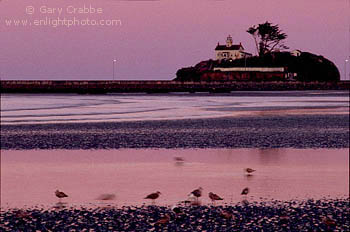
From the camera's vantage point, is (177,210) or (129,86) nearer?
(177,210)

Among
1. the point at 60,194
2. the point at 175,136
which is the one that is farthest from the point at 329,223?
the point at 175,136

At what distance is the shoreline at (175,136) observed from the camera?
28.0m

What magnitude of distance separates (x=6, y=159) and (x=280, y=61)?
159m

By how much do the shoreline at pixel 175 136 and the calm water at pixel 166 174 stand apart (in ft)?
8.76

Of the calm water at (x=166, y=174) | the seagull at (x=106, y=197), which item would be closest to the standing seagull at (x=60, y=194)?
the calm water at (x=166, y=174)

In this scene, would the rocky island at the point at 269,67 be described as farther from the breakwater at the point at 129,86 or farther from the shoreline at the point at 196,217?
the shoreline at the point at 196,217

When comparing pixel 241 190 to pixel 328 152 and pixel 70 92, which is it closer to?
pixel 328 152

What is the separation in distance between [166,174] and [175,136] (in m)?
13.6

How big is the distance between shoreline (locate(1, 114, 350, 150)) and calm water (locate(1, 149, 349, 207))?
2.67 meters

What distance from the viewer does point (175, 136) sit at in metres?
32.6

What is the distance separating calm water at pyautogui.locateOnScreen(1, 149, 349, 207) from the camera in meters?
15.4

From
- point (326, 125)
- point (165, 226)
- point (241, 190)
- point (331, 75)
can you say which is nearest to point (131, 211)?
point (165, 226)

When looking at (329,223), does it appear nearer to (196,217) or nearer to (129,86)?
(196,217)

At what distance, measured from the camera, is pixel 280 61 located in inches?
6944
